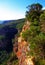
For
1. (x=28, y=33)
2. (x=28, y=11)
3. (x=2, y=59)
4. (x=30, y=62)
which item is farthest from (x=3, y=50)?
(x=30, y=62)

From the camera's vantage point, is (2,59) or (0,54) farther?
(0,54)

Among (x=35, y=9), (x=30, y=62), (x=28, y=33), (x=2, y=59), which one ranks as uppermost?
(x=35, y=9)

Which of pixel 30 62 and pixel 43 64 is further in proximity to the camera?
pixel 30 62

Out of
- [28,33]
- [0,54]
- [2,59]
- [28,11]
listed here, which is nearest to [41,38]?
Result: [28,33]

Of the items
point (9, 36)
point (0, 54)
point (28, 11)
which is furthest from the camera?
point (9, 36)

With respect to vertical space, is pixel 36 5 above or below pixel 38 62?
above

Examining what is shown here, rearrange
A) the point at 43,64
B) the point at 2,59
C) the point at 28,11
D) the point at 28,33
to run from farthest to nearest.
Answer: the point at 2,59 < the point at 28,11 < the point at 28,33 < the point at 43,64

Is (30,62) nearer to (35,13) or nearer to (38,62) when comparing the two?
(38,62)

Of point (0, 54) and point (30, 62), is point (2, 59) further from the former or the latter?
point (30, 62)

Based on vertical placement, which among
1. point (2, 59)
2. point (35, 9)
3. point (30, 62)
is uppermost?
point (35, 9)
